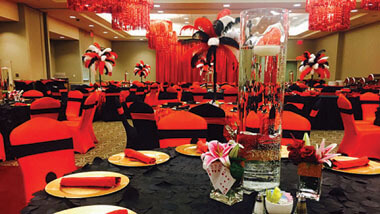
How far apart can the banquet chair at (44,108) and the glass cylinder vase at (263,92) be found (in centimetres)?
336

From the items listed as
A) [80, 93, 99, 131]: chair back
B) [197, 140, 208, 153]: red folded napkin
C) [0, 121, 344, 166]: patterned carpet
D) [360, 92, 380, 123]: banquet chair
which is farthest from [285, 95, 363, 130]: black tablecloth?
[197, 140, 208, 153]: red folded napkin

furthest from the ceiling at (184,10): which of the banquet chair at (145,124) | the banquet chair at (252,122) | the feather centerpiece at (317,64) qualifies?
the banquet chair at (252,122)

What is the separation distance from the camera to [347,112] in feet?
11.1

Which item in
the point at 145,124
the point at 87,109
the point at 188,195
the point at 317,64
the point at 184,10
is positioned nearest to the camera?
the point at 188,195

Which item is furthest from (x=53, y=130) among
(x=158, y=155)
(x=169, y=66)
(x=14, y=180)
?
(x=169, y=66)

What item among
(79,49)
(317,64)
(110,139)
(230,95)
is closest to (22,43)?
(79,49)

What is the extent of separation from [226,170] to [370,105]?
4613mm

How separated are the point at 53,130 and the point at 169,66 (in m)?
15.5

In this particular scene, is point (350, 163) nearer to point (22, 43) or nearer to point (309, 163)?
point (309, 163)

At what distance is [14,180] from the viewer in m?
3.01

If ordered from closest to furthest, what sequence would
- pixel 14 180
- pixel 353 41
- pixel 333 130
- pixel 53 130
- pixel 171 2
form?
pixel 53 130
pixel 14 180
pixel 333 130
pixel 171 2
pixel 353 41

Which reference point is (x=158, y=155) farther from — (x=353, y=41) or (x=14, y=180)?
(x=353, y=41)

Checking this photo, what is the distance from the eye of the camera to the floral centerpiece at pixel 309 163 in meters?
0.87

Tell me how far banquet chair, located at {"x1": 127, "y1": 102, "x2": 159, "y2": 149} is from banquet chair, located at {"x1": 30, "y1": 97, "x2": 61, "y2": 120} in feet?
4.80
